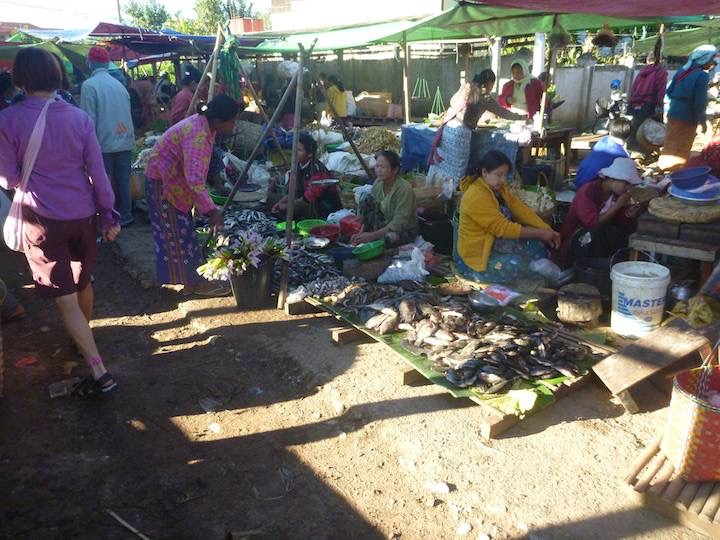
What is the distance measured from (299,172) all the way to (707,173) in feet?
13.8

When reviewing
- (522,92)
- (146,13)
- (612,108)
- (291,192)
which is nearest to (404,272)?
(291,192)

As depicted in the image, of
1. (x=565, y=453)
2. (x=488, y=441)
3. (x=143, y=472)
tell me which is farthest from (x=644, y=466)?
(x=143, y=472)

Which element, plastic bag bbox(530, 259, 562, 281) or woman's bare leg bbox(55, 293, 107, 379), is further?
plastic bag bbox(530, 259, 562, 281)

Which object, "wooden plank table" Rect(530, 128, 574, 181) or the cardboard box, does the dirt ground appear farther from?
the cardboard box

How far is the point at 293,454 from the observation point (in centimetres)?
324

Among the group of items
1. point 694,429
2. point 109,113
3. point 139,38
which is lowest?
point 694,429

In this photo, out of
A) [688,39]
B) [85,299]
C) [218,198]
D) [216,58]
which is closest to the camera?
[85,299]

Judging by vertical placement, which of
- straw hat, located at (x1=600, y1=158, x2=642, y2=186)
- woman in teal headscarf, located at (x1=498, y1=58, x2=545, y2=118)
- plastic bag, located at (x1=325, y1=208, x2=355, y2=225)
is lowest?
plastic bag, located at (x1=325, y1=208, x2=355, y2=225)

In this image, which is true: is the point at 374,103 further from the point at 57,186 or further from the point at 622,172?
the point at 57,186

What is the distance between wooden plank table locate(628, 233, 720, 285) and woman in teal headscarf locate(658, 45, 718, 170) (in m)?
4.19

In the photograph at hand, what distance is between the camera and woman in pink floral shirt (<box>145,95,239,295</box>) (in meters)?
4.50

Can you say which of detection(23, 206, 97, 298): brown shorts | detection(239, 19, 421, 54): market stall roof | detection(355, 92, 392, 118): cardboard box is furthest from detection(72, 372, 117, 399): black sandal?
detection(355, 92, 392, 118): cardboard box

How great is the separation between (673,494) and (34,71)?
13.3ft

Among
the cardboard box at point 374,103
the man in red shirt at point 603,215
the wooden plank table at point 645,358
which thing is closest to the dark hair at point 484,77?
the man in red shirt at point 603,215
